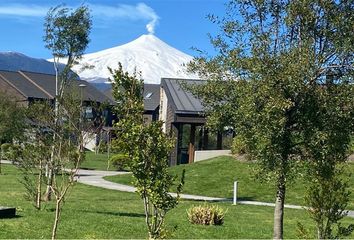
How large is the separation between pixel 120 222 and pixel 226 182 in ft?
49.1

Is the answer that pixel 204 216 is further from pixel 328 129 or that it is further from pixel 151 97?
pixel 151 97

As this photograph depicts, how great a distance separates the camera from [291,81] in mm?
9383

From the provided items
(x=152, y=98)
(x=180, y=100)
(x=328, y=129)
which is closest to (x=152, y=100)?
(x=152, y=98)

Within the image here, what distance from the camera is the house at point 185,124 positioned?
36469 millimetres

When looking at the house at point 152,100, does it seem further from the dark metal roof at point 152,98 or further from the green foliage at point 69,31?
the green foliage at point 69,31

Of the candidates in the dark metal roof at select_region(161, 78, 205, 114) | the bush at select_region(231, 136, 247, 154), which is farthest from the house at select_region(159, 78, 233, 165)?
the bush at select_region(231, 136, 247, 154)

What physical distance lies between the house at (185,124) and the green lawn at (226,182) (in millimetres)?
3929

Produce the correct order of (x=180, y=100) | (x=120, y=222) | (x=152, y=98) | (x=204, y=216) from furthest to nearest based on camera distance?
(x=152, y=98)
(x=180, y=100)
(x=204, y=216)
(x=120, y=222)

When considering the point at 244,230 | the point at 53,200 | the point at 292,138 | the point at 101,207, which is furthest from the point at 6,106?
the point at 292,138

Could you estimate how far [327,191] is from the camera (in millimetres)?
8727

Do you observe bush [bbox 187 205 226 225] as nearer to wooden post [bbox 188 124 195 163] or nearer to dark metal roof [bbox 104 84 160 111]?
wooden post [bbox 188 124 195 163]

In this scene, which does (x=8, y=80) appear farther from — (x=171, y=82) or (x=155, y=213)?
(x=155, y=213)

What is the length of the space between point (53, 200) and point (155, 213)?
1356 centimetres

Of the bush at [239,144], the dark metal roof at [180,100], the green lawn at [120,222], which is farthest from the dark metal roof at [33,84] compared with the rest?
the bush at [239,144]
